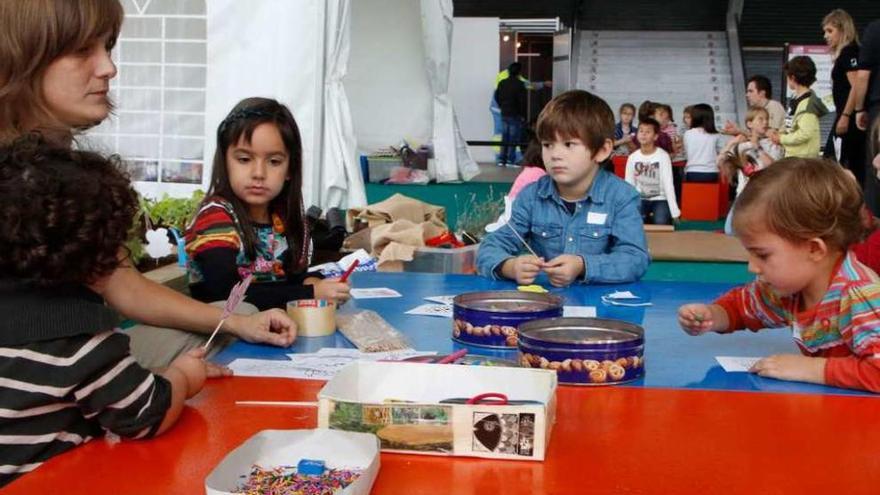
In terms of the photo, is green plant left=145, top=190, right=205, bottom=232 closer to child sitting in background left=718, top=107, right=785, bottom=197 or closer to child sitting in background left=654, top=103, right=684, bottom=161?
child sitting in background left=718, top=107, right=785, bottom=197

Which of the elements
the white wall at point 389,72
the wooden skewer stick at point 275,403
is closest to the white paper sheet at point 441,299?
the wooden skewer stick at point 275,403

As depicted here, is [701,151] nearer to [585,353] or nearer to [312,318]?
[312,318]

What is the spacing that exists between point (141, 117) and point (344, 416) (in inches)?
222

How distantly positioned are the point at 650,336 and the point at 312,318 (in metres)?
0.76

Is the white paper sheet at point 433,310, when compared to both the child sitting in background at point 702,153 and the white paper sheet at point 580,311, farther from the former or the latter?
the child sitting in background at point 702,153

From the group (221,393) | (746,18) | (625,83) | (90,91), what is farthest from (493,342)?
(746,18)

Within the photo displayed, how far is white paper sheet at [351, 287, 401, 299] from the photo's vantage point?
2885 millimetres

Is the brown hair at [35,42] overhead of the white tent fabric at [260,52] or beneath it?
beneath

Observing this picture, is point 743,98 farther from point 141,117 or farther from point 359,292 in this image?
point 359,292

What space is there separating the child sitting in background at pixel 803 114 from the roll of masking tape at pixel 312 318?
7579 mm

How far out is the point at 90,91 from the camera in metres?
1.99

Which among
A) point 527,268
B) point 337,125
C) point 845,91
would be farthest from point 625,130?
point 527,268

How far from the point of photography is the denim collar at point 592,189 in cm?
343

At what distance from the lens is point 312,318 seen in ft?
7.72
